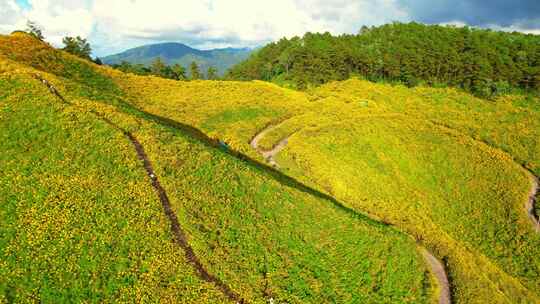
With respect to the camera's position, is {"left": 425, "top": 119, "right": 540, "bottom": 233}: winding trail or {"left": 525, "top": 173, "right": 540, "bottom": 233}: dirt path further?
{"left": 425, "top": 119, "right": 540, "bottom": 233}: winding trail

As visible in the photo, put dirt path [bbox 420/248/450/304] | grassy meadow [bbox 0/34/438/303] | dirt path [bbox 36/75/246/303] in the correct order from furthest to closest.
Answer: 1. dirt path [bbox 420/248/450/304]
2. dirt path [bbox 36/75/246/303]
3. grassy meadow [bbox 0/34/438/303]

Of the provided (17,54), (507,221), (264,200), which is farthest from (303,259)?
(17,54)

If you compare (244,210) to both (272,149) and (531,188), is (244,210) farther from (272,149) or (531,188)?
(531,188)

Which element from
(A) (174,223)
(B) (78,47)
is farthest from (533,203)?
(B) (78,47)

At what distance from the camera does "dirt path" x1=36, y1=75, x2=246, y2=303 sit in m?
21.4

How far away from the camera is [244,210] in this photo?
28141mm

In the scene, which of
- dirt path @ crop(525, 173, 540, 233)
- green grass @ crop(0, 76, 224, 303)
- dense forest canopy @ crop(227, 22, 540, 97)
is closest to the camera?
green grass @ crop(0, 76, 224, 303)

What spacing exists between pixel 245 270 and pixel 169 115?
37406mm

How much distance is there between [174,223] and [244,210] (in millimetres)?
5992

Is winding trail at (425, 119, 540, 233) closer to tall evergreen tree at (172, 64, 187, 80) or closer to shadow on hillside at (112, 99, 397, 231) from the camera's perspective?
shadow on hillside at (112, 99, 397, 231)

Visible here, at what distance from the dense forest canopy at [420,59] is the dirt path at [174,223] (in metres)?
74.4

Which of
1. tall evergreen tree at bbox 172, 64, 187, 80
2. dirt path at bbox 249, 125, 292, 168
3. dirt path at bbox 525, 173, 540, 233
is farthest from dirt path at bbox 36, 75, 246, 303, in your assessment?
tall evergreen tree at bbox 172, 64, 187, 80

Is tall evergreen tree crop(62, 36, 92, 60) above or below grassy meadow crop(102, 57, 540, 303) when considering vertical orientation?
above

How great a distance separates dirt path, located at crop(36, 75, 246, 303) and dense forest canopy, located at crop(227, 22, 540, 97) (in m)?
74.4
